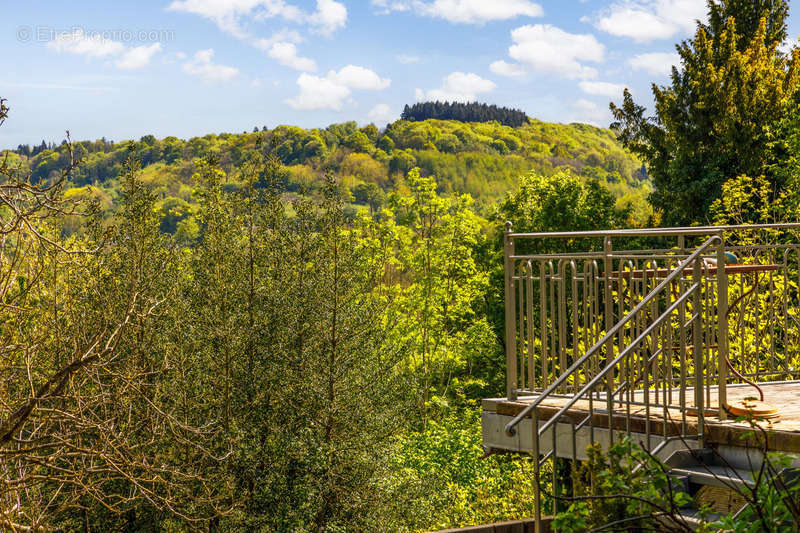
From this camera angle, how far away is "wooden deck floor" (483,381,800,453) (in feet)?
Answer: 14.8

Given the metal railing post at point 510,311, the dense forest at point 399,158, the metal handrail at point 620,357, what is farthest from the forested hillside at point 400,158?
the metal handrail at point 620,357

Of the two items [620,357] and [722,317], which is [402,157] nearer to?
[722,317]

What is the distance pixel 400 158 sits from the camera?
7294 cm

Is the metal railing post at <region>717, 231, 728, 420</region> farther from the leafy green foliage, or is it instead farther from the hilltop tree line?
the hilltop tree line

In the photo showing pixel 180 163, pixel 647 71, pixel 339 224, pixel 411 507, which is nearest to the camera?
pixel 411 507

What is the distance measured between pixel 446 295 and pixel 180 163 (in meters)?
41.0

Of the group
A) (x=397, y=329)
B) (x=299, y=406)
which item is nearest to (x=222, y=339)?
(x=299, y=406)

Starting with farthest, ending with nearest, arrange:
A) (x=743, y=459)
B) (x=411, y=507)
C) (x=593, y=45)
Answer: (x=593, y=45) → (x=411, y=507) → (x=743, y=459)

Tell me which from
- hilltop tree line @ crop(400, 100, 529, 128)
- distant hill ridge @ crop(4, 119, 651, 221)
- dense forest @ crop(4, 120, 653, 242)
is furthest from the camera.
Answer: hilltop tree line @ crop(400, 100, 529, 128)

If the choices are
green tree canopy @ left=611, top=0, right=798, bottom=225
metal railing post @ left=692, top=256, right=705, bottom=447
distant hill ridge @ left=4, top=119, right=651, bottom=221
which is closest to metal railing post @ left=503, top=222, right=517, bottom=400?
metal railing post @ left=692, top=256, right=705, bottom=447

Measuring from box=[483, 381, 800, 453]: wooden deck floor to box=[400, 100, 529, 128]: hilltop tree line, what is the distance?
331 ft

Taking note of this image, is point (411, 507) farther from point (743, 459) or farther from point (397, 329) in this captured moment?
point (743, 459)

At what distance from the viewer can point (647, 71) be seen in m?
27.8

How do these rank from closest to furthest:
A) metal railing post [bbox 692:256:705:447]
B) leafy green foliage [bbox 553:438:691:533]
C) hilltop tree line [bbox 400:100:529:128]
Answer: leafy green foliage [bbox 553:438:691:533], metal railing post [bbox 692:256:705:447], hilltop tree line [bbox 400:100:529:128]
